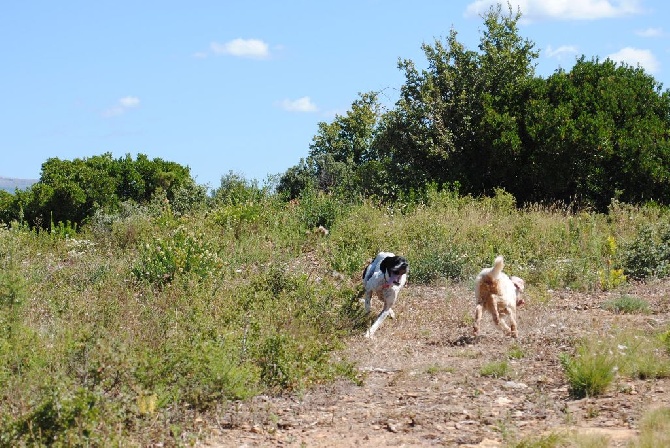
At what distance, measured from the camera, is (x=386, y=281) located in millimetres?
10211

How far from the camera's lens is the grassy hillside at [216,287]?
6.43 meters

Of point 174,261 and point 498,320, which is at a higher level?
point 174,261

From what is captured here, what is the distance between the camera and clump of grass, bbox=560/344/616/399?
282 inches

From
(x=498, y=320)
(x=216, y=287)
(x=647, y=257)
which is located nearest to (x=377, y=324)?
(x=498, y=320)

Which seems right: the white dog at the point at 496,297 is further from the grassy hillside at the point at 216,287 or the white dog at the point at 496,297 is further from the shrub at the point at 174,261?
the shrub at the point at 174,261

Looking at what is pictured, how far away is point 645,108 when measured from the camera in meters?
19.4

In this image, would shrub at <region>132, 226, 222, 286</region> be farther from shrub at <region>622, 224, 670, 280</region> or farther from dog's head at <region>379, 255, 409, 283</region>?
shrub at <region>622, 224, 670, 280</region>

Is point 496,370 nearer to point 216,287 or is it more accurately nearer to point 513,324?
point 513,324

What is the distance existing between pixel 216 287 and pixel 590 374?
17.0 ft

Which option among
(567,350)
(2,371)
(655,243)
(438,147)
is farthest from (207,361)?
(438,147)

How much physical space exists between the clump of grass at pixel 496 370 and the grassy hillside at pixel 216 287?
3.88 feet

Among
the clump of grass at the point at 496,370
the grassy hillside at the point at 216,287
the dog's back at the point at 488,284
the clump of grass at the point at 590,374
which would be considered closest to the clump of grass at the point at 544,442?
the clump of grass at the point at 590,374

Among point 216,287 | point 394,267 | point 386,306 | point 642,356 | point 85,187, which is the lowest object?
point 642,356

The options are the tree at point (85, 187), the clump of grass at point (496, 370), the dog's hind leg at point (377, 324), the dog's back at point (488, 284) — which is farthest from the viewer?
the tree at point (85, 187)
